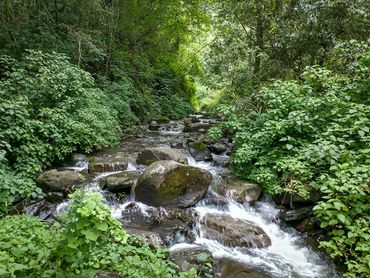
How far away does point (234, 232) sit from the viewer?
227 inches

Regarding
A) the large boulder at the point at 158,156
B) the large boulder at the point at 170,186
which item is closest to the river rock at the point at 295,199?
the large boulder at the point at 170,186

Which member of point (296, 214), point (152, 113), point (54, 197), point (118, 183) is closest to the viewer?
point (296, 214)

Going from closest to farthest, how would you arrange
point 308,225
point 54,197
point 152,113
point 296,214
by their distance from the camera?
point 308,225
point 296,214
point 54,197
point 152,113

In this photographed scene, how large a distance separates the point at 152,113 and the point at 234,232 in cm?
1111

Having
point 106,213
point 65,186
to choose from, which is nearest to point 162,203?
point 65,186

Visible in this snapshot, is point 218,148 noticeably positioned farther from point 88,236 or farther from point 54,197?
point 88,236

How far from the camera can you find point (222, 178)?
7.86m

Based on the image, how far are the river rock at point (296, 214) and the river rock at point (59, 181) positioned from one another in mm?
4589

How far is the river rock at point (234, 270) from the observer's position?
4797mm

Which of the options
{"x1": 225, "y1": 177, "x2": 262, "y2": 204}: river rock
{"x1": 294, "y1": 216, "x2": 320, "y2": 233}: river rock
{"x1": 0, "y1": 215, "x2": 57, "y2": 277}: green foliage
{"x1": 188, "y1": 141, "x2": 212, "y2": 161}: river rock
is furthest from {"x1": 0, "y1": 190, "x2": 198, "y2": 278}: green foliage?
{"x1": 188, "y1": 141, "x2": 212, "y2": 161}: river rock

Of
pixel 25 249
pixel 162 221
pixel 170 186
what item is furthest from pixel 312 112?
pixel 25 249

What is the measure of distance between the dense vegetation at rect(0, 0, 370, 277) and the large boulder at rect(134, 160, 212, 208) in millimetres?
1358

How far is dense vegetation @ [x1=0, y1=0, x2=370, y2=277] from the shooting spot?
3588mm

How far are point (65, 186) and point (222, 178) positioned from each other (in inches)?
151
